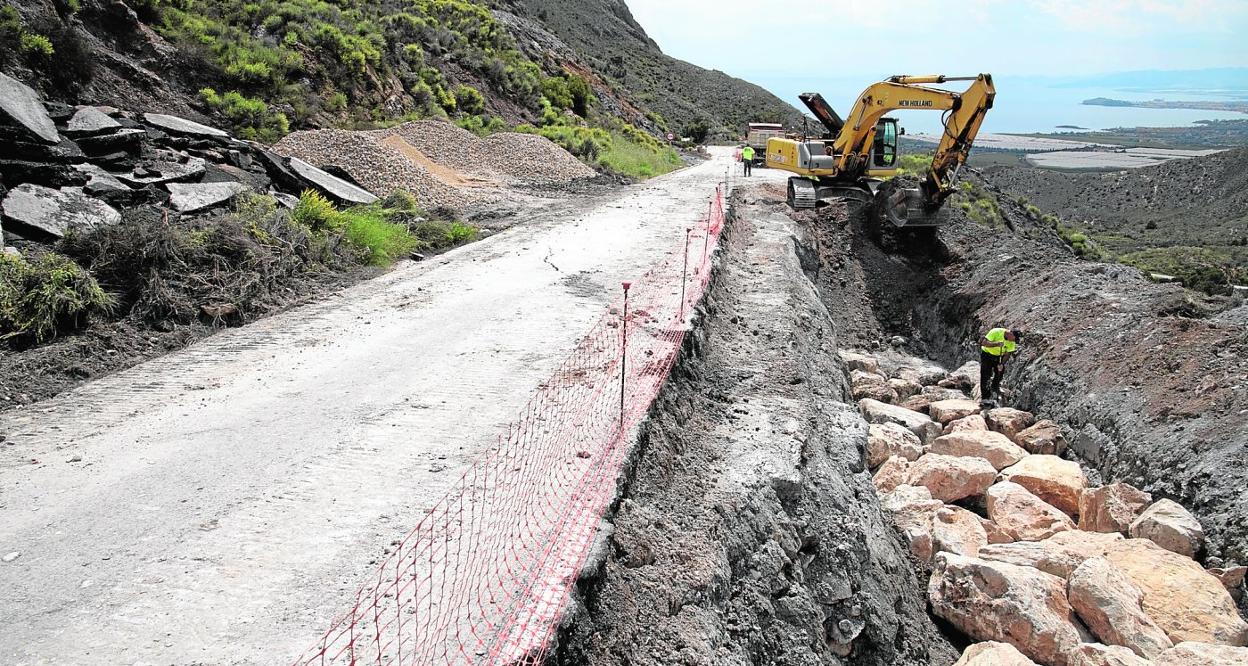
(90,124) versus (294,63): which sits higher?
(294,63)

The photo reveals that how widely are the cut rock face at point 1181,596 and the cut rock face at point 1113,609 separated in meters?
0.16

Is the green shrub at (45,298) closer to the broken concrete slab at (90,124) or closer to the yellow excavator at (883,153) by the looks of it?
the broken concrete slab at (90,124)

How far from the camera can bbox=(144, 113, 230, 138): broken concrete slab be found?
39.6 ft

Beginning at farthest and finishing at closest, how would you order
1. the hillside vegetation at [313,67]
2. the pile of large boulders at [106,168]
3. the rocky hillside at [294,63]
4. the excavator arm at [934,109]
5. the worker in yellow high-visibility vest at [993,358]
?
the excavator arm at [934,109], the hillside vegetation at [313,67], the rocky hillside at [294,63], the worker in yellow high-visibility vest at [993,358], the pile of large boulders at [106,168]

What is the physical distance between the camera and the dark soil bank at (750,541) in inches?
173

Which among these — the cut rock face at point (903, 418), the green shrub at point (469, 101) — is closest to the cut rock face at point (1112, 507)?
the cut rock face at point (903, 418)

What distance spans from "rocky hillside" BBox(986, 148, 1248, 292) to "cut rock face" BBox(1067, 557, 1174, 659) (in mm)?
35012

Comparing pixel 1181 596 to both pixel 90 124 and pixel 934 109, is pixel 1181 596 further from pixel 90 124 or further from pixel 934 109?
pixel 90 124

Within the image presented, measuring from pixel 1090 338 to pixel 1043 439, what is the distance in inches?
97.6

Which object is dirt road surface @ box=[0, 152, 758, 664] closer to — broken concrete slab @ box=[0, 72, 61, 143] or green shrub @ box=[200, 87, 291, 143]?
broken concrete slab @ box=[0, 72, 61, 143]

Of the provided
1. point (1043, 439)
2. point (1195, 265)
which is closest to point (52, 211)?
point (1043, 439)

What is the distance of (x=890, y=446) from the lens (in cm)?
914

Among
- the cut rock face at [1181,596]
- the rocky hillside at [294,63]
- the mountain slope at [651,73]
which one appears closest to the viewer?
the cut rock face at [1181,596]

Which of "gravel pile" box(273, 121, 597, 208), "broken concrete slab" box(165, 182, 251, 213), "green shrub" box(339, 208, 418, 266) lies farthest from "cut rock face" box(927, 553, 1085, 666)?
"gravel pile" box(273, 121, 597, 208)
